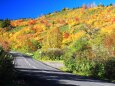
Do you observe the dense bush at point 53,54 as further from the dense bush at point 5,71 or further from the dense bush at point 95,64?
the dense bush at point 5,71

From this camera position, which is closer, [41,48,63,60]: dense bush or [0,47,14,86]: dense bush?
[0,47,14,86]: dense bush

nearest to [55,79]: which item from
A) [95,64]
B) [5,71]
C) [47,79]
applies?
[47,79]

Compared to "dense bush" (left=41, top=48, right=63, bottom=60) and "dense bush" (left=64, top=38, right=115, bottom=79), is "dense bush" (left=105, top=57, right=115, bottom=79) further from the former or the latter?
"dense bush" (left=41, top=48, right=63, bottom=60)

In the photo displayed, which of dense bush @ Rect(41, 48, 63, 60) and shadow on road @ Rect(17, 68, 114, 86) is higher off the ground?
dense bush @ Rect(41, 48, 63, 60)

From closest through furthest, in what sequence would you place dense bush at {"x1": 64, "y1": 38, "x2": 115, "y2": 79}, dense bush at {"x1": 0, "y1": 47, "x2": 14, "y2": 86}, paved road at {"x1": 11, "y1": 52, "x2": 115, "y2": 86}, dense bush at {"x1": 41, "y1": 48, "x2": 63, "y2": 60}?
dense bush at {"x1": 0, "y1": 47, "x2": 14, "y2": 86} → paved road at {"x1": 11, "y1": 52, "x2": 115, "y2": 86} → dense bush at {"x1": 64, "y1": 38, "x2": 115, "y2": 79} → dense bush at {"x1": 41, "y1": 48, "x2": 63, "y2": 60}

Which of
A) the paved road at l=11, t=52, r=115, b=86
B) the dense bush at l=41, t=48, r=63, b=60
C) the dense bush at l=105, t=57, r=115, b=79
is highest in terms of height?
the dense bush at l=41, t=48, r=63, b=60

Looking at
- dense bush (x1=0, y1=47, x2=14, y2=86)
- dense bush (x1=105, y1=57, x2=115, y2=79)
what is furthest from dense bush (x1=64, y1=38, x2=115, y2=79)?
dense bush (x1=0, y1=47, x2=14, y2=86)

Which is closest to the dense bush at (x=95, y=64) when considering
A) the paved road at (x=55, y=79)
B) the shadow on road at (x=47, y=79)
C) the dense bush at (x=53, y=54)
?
the paved road at (x=55, y=79)

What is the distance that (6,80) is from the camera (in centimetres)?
2222

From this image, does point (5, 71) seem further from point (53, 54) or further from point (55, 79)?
point (53, 54)

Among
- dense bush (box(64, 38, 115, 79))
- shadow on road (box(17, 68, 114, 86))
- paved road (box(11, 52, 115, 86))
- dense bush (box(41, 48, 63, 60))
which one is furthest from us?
dense bush (box(41, 48, 63, 60))

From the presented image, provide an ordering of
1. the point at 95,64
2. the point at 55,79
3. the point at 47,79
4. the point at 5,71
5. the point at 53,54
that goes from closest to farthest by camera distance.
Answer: the point at 5,71 → the point at 47,79 → the point at 55,79 → the point at 95,64 → the point at 53,54

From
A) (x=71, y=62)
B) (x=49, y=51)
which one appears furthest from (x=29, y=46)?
(x=71, y=62)

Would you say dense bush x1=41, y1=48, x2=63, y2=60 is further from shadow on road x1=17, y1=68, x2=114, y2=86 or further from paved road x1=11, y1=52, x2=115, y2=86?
shadow on road x1=17, y1=68, x2=114, y2=86
